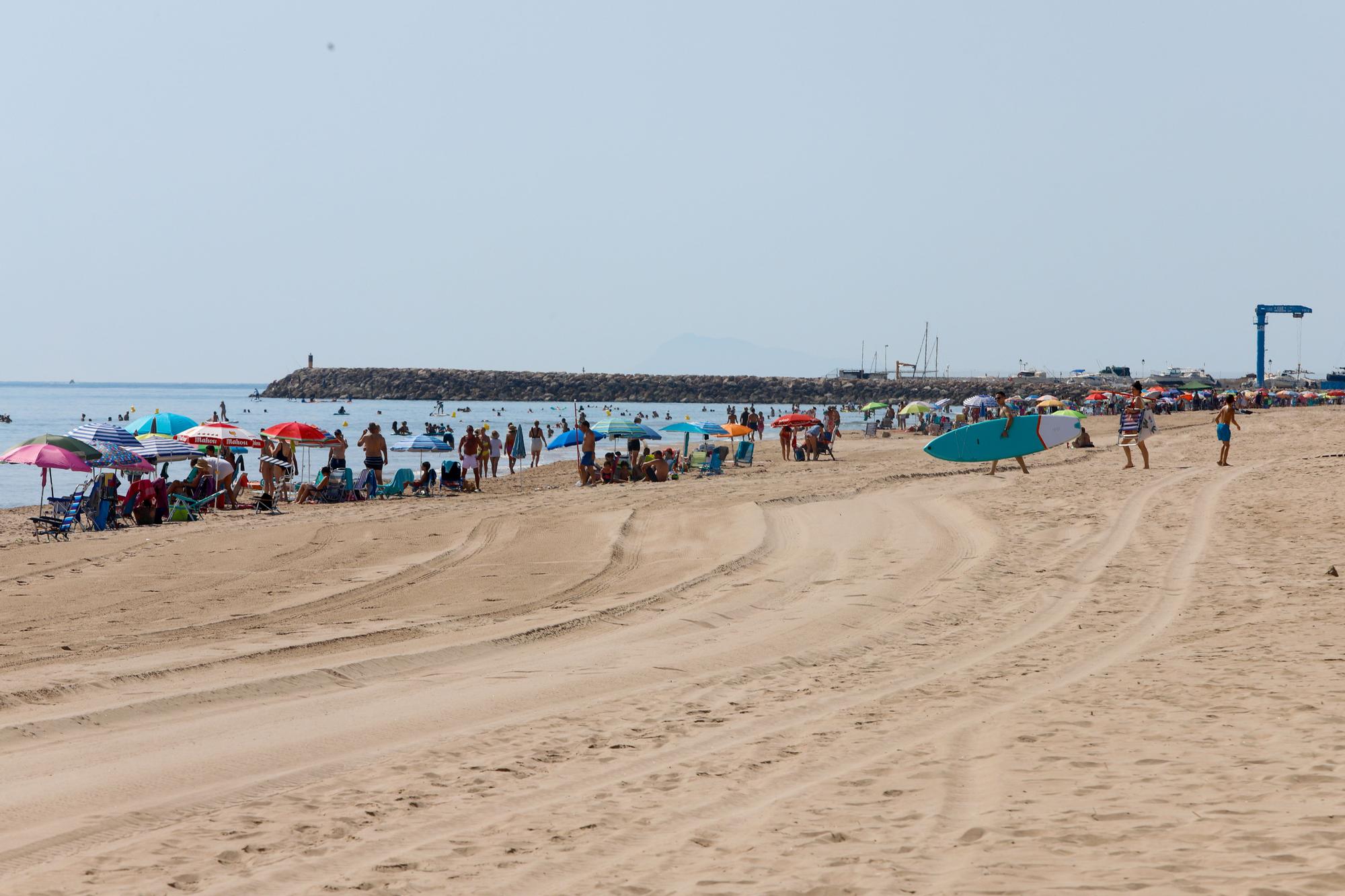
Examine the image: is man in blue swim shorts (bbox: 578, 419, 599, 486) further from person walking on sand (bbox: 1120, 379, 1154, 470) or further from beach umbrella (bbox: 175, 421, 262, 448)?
person walking on sand (bbox: 1120, 379, 1154, 470)

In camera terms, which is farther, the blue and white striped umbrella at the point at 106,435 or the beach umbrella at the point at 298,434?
the beach umbrella at the point at 298,434

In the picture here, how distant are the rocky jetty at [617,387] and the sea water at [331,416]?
2545 millimetres

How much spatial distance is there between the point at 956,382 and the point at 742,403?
22.4 m

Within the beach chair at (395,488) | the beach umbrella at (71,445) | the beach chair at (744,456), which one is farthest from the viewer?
the beach chair at (744,456)

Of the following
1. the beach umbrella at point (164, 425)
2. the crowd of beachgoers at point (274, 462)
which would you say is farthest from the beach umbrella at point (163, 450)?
the beach umbrella at point (164, 425)

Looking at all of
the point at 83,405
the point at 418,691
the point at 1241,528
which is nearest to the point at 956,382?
the point at 83,405

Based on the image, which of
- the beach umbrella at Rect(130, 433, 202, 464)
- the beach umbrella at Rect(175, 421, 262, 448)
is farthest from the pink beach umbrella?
the beach umbrella at Rect(175, 421, 262, 448)

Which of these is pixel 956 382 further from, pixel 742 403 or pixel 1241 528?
pixel 1241 528

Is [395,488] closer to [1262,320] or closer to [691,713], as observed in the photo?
[691,713]

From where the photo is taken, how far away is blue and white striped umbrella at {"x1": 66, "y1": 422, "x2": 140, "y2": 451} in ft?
55.5

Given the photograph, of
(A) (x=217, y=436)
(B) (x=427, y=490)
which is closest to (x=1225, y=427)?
(B) (x=427, y=490)

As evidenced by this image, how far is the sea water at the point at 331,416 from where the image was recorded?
115ft

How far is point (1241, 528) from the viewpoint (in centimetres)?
1155

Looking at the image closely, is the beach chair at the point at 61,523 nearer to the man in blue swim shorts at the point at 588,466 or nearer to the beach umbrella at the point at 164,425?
the beach umbrella at the point at 164,425
